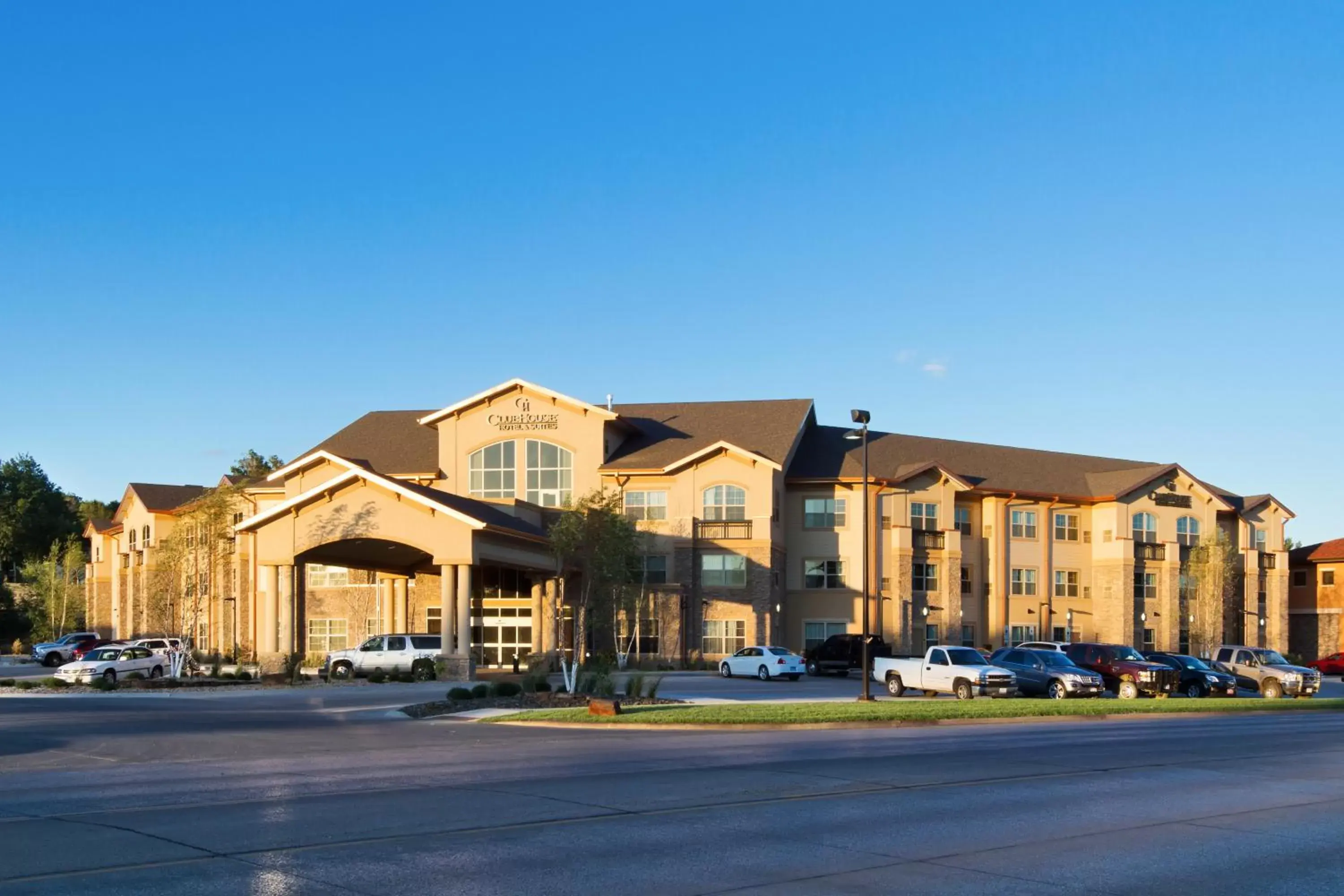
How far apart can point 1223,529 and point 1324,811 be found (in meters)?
62.5

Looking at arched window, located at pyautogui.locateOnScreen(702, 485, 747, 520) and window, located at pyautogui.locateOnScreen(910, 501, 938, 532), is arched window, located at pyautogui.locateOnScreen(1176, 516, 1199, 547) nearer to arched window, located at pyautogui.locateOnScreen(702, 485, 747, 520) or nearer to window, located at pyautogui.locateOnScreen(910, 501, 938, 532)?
window, located at pyautogui.locateOnScreen(910, 501, 938, 532)

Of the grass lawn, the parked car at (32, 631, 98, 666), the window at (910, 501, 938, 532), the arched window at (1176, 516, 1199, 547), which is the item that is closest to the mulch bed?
the grass lawn

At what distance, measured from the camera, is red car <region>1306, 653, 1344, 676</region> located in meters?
69.4

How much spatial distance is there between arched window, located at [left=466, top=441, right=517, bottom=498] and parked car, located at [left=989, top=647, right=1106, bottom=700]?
2565cm

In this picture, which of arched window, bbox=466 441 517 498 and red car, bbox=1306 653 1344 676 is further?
red car, bbox=1306 653 1344 676

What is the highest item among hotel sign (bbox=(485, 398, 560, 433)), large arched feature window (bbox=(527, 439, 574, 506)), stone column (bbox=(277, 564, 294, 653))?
hotel sign (bbox=(485, 398, 560, 433))

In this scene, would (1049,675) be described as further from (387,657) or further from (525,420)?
(525,420)

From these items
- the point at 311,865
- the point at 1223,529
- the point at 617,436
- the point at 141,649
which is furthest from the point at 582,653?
the point at 311,865

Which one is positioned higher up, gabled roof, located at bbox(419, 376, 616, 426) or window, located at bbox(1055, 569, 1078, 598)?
gabled roof, located at bbox(419, 376, 616, 426)

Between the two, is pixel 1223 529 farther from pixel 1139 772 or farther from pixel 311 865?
pixel 311 865

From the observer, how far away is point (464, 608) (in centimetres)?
4481

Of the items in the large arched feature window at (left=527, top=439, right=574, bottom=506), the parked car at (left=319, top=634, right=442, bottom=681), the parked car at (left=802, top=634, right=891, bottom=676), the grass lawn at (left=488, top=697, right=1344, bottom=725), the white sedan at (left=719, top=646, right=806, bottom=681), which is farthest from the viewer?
the large arched feature window at (left=527, top=439, right=574, bottom=506)

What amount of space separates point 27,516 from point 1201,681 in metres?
96.6

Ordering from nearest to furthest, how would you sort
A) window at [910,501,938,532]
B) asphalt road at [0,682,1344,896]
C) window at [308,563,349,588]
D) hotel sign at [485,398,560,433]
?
1. asphalt road at [0,682,1344,896]
2. window at [308,563,349,588]
3. hotel sign at [485,398,560,433]
4. window at [910,501,938,532]
